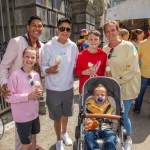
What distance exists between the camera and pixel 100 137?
3.04 m

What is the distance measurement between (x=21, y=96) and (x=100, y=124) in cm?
104

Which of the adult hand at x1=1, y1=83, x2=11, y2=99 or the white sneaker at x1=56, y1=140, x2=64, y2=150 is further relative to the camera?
the white sneaker at x1=56, y1=140, x2=64, y2=150

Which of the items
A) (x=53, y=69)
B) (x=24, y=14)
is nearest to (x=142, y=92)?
(x=53, y=69)

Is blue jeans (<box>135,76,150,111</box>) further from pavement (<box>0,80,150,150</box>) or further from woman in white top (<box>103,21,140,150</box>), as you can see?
woman in white top (<box>103,21,140,150</box>)

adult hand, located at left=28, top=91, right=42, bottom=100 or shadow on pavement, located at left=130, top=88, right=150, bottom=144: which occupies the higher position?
adult hand, located at left=28, top=91, right=42, bottom=100

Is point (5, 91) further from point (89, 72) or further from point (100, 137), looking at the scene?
point (100, 137)

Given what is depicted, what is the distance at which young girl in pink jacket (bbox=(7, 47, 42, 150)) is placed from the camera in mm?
2945

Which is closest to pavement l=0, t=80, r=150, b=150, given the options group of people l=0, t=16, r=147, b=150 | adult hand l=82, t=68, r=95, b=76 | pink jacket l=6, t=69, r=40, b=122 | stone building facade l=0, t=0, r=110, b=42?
group of people l=0, t=16, r=147, b=150

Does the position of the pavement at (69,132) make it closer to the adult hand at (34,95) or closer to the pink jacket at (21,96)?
the pink jacket at (21,96)

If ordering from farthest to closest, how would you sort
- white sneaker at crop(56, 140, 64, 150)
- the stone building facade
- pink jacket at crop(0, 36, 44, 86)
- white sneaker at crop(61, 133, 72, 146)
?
the stone building facade
white sneaker at crop(61, 133, 72, 146)
white sneaker at crop(56, 140, 64, 150)
pink jacket at crop(0, 36, 44, 86)

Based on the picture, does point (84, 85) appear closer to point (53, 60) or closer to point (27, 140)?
point (53, 60)

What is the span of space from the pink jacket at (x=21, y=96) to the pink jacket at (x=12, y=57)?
10.2 inches

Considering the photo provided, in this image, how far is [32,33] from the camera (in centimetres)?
341

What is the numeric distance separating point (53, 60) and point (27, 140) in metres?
1.15
